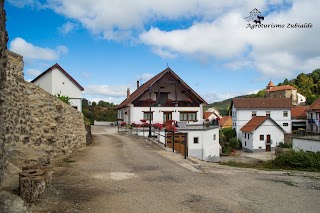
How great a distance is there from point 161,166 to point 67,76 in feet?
71.7

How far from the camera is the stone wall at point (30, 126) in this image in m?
7.20

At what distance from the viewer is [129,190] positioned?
7.55m

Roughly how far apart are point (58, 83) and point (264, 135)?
32862 mm

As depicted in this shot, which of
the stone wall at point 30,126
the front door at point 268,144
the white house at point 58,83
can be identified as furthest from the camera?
the front door at point 268,144

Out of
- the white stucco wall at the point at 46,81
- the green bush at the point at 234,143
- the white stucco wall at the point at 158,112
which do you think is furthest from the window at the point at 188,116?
the green bush at the point at 234,143

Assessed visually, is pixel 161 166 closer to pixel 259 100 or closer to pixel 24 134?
pixel 24 134

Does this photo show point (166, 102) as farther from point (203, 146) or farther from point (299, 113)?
point (299, 113)

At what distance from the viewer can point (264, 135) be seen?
4625 cm

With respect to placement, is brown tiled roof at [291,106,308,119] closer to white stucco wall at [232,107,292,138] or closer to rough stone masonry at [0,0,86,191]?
white stucco wall at [232,107,292,138]

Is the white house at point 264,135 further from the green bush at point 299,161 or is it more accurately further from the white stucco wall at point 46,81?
the white stucco wall at point 46,81

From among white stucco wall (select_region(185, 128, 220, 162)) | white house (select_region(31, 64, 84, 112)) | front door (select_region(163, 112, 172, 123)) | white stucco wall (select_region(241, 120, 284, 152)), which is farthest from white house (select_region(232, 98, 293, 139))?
white house (select_region(31, 64, 84, 112))

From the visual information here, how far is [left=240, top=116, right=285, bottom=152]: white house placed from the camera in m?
45.9

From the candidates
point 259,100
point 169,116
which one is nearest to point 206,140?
point 169,116

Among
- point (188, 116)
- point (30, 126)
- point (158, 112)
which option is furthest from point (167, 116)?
point (30, 126)
